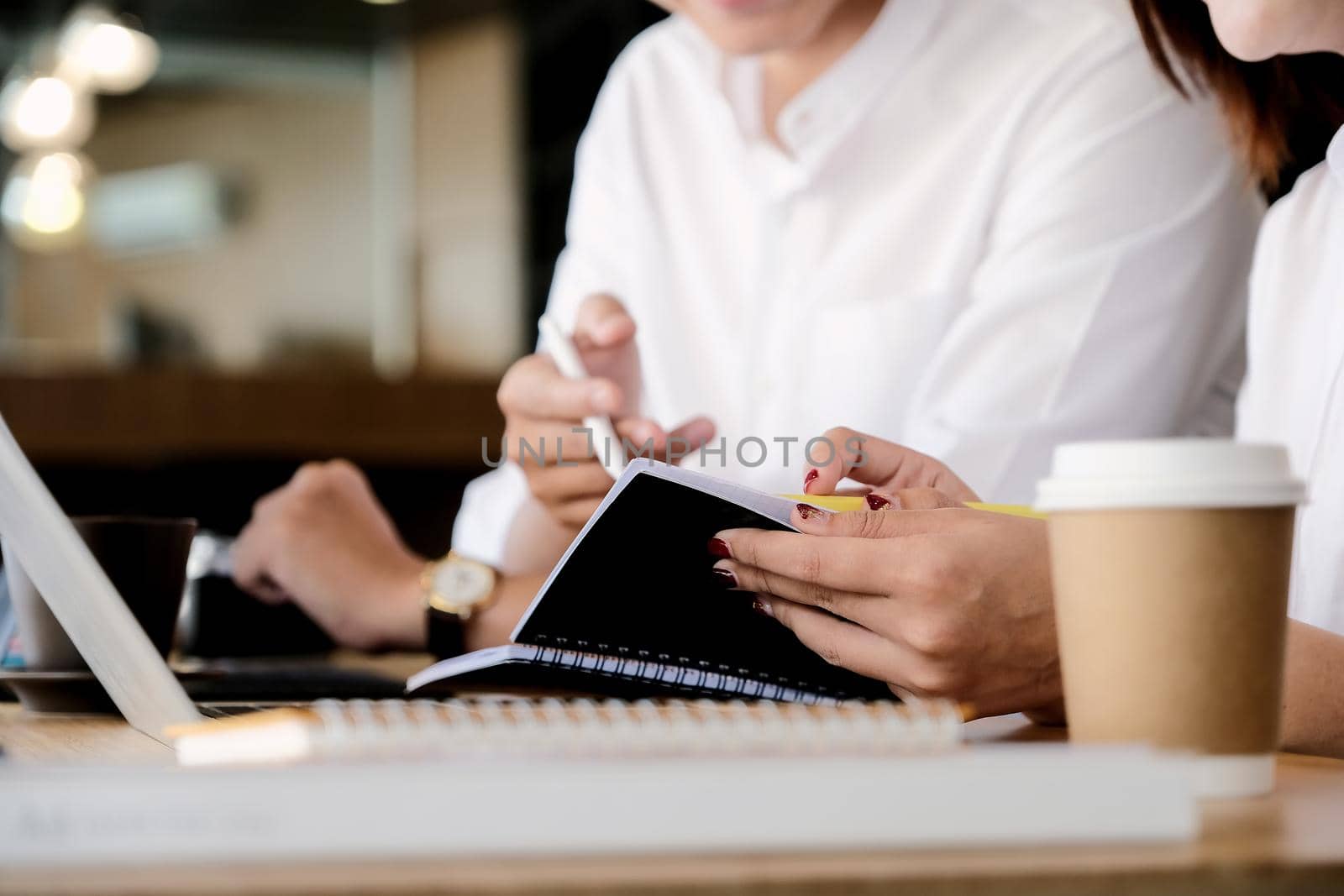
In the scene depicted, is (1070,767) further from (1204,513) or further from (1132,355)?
(1132,355)

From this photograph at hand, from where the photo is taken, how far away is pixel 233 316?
246 inches

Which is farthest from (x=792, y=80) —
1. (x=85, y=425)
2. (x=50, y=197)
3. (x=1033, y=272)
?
(x=50, y=197)

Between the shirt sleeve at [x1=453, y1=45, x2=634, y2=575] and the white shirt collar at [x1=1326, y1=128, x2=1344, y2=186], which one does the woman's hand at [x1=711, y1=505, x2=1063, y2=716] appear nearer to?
the white shirt collar at [x1=1326, y1=128, x2=1344, y2=186]

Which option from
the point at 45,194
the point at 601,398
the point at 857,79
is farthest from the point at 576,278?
the point at 45,194

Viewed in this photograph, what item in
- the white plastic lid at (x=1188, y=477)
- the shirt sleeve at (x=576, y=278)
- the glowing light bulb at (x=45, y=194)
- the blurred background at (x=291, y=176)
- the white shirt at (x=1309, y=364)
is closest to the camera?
the white plastic lid at (x=1188, y=477)

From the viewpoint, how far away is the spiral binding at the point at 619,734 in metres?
0.36

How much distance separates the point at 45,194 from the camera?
18.6 ft

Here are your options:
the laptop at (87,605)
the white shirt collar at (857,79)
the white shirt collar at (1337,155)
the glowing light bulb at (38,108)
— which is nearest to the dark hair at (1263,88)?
the white shirt collar at (1337,155)

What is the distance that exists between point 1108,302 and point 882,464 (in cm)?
49

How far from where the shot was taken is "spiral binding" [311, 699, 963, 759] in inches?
14.3

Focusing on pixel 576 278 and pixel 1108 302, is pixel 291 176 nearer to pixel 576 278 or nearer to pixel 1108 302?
pixel 576 278

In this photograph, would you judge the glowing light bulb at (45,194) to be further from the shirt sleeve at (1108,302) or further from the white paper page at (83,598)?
the white paper page at (83,598)

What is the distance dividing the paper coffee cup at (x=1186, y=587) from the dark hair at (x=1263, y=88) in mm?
726

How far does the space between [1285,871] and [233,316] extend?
630cm
